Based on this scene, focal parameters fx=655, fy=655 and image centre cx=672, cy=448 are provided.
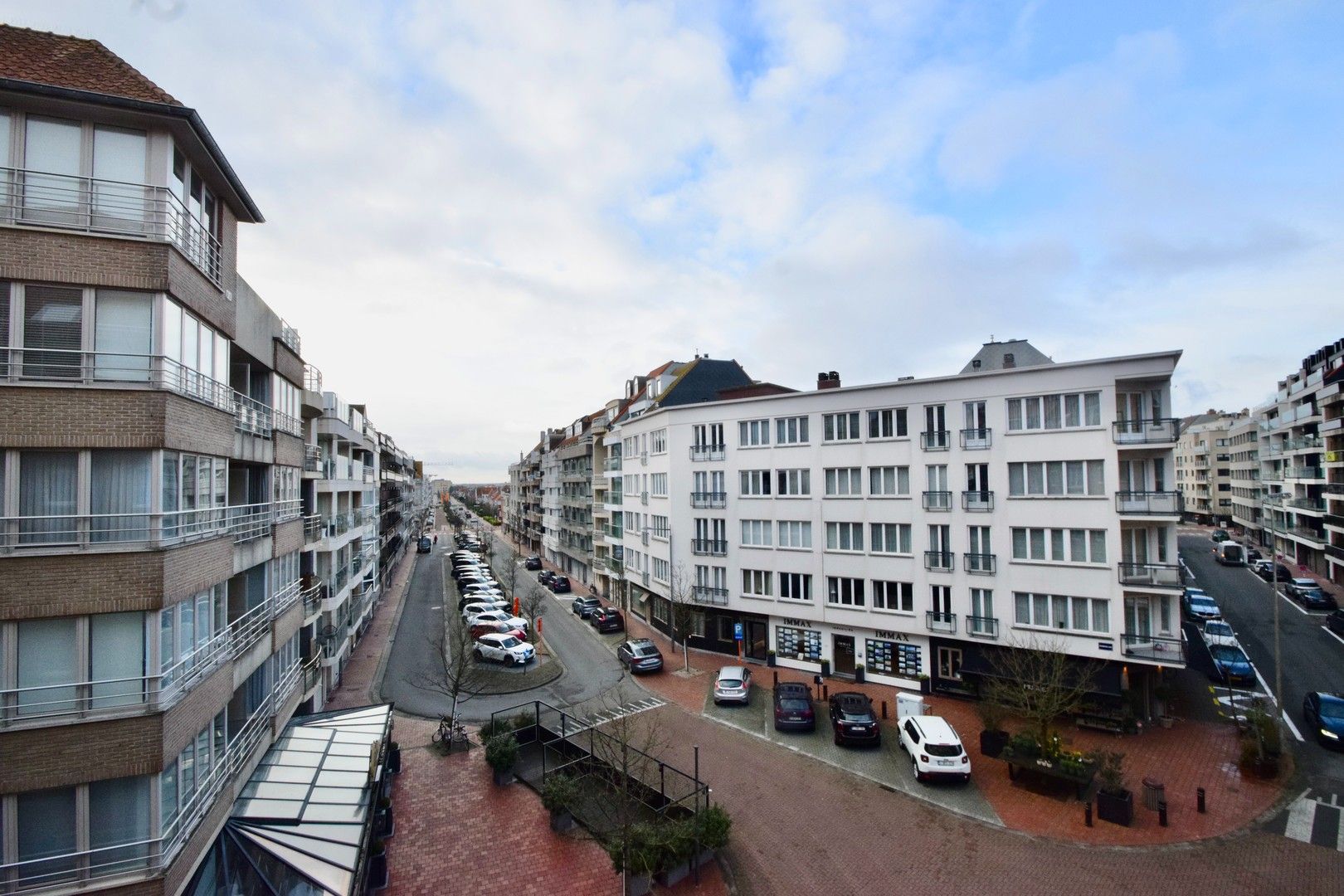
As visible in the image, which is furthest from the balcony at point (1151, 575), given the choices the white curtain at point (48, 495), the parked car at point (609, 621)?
the white curtain at point (48, 495)

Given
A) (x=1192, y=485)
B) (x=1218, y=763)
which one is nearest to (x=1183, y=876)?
(x=1218, y=763)

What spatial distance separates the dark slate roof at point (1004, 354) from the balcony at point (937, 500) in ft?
37.8

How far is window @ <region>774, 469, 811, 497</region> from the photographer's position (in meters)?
30.9

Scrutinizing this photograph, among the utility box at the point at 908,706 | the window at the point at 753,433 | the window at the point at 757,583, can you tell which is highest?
the window at the point at 753,433

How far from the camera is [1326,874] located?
48.1 ft

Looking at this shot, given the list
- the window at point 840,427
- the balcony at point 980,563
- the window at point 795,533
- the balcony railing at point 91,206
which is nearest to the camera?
the balcony railing at point 91,206

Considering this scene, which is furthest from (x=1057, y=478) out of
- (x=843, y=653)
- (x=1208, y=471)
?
(x=1208, y=471)

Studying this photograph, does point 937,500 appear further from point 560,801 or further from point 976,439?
point 560,801

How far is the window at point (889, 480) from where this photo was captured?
2812 centimetres

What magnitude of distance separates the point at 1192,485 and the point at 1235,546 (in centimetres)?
4547

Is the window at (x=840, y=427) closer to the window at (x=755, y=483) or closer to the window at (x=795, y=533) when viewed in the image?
the window at (x=755, y=483)

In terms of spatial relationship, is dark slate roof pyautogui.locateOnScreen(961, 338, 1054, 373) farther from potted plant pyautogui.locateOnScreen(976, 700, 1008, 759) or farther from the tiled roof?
the tiled roof

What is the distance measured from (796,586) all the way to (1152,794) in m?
15.5

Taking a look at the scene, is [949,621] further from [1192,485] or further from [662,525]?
[1192,485]
